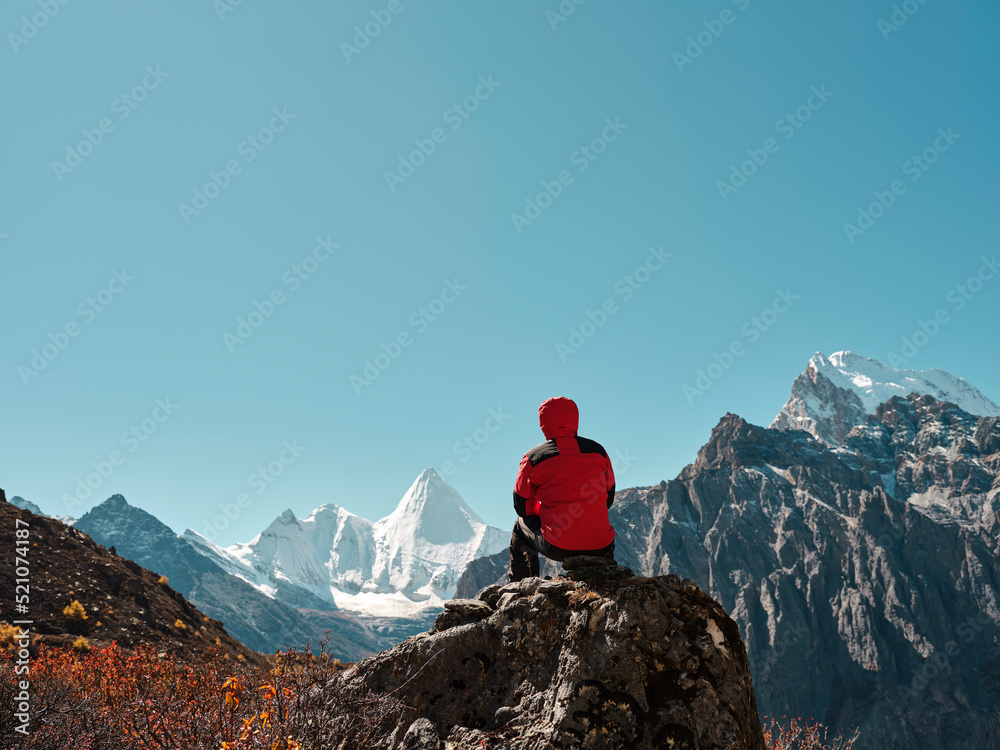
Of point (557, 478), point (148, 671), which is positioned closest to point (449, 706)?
point (557, 478)

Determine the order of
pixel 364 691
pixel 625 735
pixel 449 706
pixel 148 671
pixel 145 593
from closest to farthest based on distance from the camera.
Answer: pixel 625 735, pixel 449 706, pixel 364 691, pixel 148 671, pixel 145 593

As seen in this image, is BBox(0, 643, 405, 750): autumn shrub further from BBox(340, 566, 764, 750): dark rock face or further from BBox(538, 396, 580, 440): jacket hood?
BBox(538, 396, 580, 440): jacket hood

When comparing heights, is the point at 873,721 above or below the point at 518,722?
below

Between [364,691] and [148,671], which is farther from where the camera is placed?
[148,671]

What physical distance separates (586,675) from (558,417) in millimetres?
3356

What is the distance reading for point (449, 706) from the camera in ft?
18.9

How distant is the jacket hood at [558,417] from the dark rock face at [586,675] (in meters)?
1.96

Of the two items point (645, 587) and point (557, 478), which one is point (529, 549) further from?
point (645, 587)

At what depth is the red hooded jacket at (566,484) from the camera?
22.0ft

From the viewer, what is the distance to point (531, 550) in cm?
778

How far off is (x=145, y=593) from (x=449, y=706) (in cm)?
1967

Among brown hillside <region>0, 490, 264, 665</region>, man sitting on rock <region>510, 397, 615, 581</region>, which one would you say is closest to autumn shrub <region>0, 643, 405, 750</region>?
man sitting on rock <region>510, 397, 615, 581</region>

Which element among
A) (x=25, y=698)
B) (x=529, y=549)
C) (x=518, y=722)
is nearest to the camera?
(x=518, y=722)

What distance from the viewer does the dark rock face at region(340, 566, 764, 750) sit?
4.49 metres
